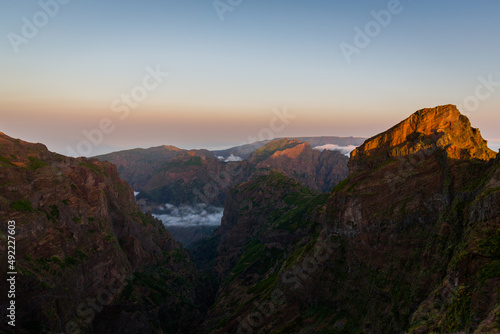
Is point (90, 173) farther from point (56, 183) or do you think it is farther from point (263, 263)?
point (263, 263)

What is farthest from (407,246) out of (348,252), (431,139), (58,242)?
(58,242)

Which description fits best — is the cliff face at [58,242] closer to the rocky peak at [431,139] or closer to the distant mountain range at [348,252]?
the distant mountain range at [348,252]

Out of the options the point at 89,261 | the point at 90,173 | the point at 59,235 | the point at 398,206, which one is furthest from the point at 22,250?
the point at 398,206

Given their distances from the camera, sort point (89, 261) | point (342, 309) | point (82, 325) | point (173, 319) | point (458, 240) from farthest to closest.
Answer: point (173, 319) < point (89, 261) < point (82, 325) < point (342, 309) < point (458, 240)

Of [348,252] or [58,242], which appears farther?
[58,242]

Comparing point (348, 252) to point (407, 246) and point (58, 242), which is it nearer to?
point (407, 246)

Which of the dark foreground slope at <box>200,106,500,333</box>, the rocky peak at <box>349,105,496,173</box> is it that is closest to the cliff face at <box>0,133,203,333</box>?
→ the dark foreground slope at <box>200,106,500,333</box>

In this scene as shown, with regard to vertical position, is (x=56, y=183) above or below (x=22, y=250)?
above
